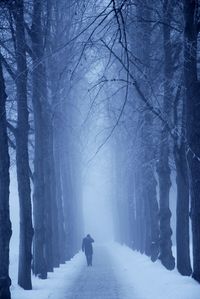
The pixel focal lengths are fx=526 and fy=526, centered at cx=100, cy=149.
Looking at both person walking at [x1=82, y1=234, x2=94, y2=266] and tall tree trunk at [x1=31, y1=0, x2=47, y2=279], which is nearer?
tall tree trunk at [x1=31, y1=0, x2=47, y2=279]

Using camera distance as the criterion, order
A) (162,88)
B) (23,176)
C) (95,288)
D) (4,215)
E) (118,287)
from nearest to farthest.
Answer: (4,215) → (23,176) → (118,287) → (95,288) → (162,88)

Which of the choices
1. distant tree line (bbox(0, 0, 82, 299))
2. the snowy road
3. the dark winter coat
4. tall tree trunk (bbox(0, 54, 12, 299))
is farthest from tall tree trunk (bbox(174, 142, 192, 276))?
the dark winter coat

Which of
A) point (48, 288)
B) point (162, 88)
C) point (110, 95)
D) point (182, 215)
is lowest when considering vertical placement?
point (48, 288)

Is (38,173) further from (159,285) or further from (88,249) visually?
(88,249)

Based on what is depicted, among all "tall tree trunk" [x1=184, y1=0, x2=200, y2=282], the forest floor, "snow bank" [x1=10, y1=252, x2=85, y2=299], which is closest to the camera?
"tall tree trunk" [x1=184, y1=0, x2=200, y2=282]

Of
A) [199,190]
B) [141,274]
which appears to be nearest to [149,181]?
[141,274]

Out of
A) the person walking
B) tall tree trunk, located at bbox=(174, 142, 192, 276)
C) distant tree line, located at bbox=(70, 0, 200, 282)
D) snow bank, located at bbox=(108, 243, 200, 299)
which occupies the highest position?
distant tree line, located at bbox=(70, 0, 200, 282)

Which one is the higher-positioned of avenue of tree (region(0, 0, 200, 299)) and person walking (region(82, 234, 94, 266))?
avenue of tree (region(0, 0, 200, 299))

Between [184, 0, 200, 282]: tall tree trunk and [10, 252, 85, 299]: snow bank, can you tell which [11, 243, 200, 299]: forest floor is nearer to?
[10, 252, 85, 299]: snow bank

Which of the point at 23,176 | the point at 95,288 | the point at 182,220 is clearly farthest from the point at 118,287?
the point at 23,176

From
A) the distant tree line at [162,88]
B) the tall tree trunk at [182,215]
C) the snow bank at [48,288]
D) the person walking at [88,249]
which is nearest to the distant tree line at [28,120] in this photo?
the snow bank at [48,288]

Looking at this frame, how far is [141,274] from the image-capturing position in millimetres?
18828

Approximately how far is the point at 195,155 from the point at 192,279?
11.8 feet

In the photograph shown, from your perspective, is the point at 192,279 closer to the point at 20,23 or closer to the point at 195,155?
the point at 195,155
